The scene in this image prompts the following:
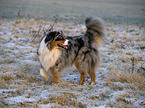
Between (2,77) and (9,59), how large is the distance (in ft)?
4.98

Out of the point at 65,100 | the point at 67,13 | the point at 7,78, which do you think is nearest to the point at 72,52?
the point at 65,100

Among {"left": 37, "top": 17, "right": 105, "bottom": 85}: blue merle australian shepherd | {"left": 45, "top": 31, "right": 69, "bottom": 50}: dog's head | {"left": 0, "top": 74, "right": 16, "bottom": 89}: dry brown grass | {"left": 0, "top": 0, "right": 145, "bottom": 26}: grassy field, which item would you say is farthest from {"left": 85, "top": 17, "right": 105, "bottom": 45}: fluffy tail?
{"left": 0, "top": 0, "right": 145, "bottom": 26}: grassy field

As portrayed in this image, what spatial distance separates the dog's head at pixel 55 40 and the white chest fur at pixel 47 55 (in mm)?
120

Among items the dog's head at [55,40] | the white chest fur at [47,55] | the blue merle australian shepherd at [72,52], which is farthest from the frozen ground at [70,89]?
the dog's head at [55,40]

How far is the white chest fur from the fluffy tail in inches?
42.5

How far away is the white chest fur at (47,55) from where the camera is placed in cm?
379

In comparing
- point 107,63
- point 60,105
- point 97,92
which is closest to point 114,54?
point 107,63

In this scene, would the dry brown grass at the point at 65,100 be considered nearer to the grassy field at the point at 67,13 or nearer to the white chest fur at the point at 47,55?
the white chest fur at the point at 47,55

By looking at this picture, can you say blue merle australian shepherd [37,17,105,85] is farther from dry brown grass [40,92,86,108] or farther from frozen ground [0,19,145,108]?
dry brown grass [40,92,86,108]

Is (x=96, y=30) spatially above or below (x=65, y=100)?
above

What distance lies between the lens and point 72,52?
412 centimetres

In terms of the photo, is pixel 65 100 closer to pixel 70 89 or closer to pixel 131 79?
pixel 70 89

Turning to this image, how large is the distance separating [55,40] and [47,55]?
0.44 meters

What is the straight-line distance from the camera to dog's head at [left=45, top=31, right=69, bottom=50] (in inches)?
145
